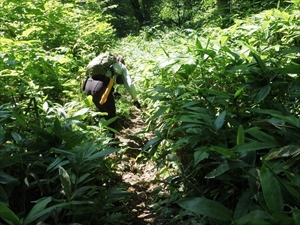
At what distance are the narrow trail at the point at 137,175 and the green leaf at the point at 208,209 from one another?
120cm

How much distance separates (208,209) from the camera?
1516 mm

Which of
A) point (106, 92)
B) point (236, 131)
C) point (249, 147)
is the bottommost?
point (106, 92)

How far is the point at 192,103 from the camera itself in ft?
9.90

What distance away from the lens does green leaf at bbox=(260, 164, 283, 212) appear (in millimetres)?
1439

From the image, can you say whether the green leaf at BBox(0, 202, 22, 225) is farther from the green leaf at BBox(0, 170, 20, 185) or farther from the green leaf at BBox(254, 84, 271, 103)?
the green leaf at BBox(254, 84, 271, 103)

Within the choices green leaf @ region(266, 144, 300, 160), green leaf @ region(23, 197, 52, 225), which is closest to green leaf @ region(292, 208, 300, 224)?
green leaf @ region(266, 144, 300, 160)

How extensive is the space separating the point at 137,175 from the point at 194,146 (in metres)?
1.77

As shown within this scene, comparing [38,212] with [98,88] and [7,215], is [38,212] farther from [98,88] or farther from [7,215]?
[98,88]

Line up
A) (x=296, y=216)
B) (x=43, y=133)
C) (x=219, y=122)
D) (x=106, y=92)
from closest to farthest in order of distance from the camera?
(x=296, y=216) → (x=219, y=122) → (x=43, y=133) → (x=106, y=92)

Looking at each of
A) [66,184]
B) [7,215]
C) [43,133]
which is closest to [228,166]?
[66,184]

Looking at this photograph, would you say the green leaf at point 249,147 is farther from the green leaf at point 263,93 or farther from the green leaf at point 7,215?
the green leaf at point 7,215

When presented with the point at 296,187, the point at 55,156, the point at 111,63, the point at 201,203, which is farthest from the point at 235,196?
the point at 111,63

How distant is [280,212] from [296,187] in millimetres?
368

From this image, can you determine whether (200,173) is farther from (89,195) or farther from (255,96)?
(89,195)
